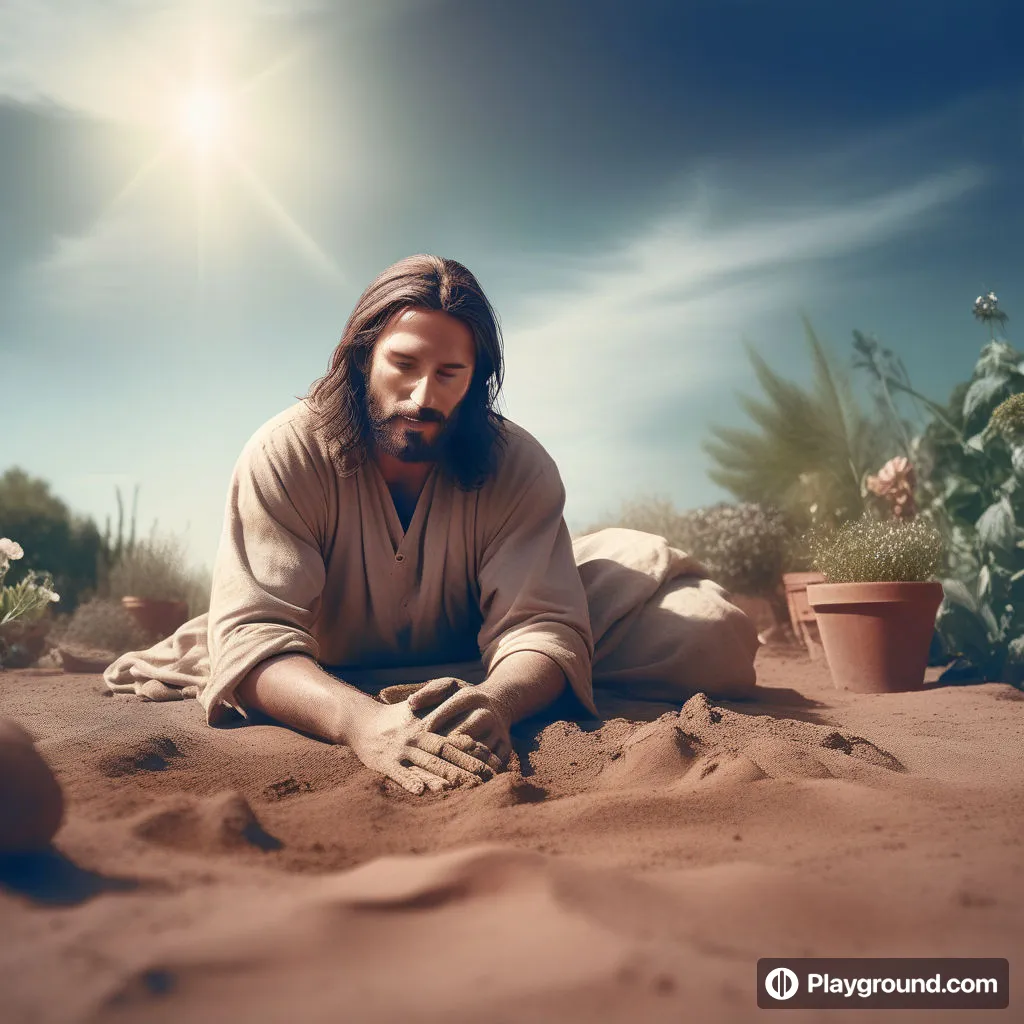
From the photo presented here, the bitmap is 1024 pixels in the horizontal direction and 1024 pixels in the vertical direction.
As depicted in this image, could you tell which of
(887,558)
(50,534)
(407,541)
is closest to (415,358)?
(407,541)

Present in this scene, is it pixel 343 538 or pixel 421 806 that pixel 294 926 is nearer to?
pixel 421 806

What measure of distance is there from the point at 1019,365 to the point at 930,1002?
5006 millimetres

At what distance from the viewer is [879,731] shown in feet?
10.1

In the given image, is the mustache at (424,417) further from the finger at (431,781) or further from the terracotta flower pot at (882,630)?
the terracotta flower pot at (882,630)

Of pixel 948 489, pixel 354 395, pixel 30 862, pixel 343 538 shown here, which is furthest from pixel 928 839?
pixel 948 489

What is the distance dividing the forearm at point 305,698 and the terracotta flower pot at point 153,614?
5013 mm

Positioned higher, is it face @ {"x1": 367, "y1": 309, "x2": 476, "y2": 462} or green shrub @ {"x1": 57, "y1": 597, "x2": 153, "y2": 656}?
face @ {"x1": 367, "y1": 309, "x2": 476, "y2": 462}

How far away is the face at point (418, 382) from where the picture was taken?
2.98 meters

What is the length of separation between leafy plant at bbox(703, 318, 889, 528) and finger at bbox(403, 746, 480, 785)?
6.13 m

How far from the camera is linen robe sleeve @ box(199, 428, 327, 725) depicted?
2.70 m

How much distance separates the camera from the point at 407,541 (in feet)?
10.2

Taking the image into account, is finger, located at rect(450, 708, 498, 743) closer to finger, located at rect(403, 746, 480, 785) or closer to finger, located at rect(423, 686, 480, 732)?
finger, located at rect(423, 686, 480, 732)

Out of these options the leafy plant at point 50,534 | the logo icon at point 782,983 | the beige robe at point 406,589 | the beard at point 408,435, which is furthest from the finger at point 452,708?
the leafy plant at point 50,534

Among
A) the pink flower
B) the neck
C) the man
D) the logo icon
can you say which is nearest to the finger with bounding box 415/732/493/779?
the man
